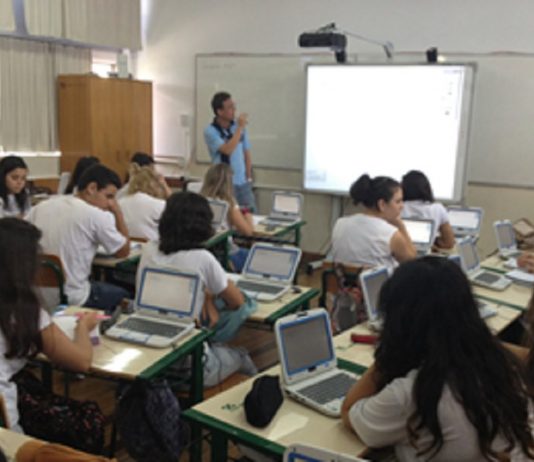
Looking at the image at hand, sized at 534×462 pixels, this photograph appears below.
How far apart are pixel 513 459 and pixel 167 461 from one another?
126 cm

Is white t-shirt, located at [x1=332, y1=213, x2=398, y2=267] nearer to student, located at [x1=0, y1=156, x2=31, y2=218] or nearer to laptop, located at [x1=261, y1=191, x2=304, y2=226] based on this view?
laptop, located at [x1=261, y1=191, x2=304, y2=226]

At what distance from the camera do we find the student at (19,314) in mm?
2189

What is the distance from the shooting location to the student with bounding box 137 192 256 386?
3.08 m

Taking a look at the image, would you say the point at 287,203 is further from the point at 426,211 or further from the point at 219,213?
the point at 426,211

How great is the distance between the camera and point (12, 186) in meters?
4.91

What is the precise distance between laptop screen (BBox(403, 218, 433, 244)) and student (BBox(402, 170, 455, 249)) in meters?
0.18

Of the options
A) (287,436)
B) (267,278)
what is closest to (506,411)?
(287,436)

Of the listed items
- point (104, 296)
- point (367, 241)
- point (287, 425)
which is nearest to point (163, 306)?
point (287, 425)

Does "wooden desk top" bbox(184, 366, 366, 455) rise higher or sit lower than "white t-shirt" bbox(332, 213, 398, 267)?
lower

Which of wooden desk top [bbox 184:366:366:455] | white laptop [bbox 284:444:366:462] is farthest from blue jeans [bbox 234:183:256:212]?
white laptop [bbox 284:444:366:462]

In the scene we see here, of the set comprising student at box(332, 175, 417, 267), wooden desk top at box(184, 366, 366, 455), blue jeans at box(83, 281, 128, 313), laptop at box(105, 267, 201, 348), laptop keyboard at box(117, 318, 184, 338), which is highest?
student at box(332, 175, 417, 267)

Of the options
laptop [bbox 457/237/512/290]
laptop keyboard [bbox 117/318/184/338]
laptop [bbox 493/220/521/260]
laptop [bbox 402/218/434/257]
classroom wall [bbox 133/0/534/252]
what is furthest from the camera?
classroom wall [bbox 133/0/534/252]

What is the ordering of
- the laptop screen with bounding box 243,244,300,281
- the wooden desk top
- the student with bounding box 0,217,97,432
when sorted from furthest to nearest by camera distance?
the laptop screen with bounding box 243,244,300,281 < the student with bounding box 0,217,97,432 < the wooden desk top

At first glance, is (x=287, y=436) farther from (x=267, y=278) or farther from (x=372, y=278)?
(x=267, y=278)
